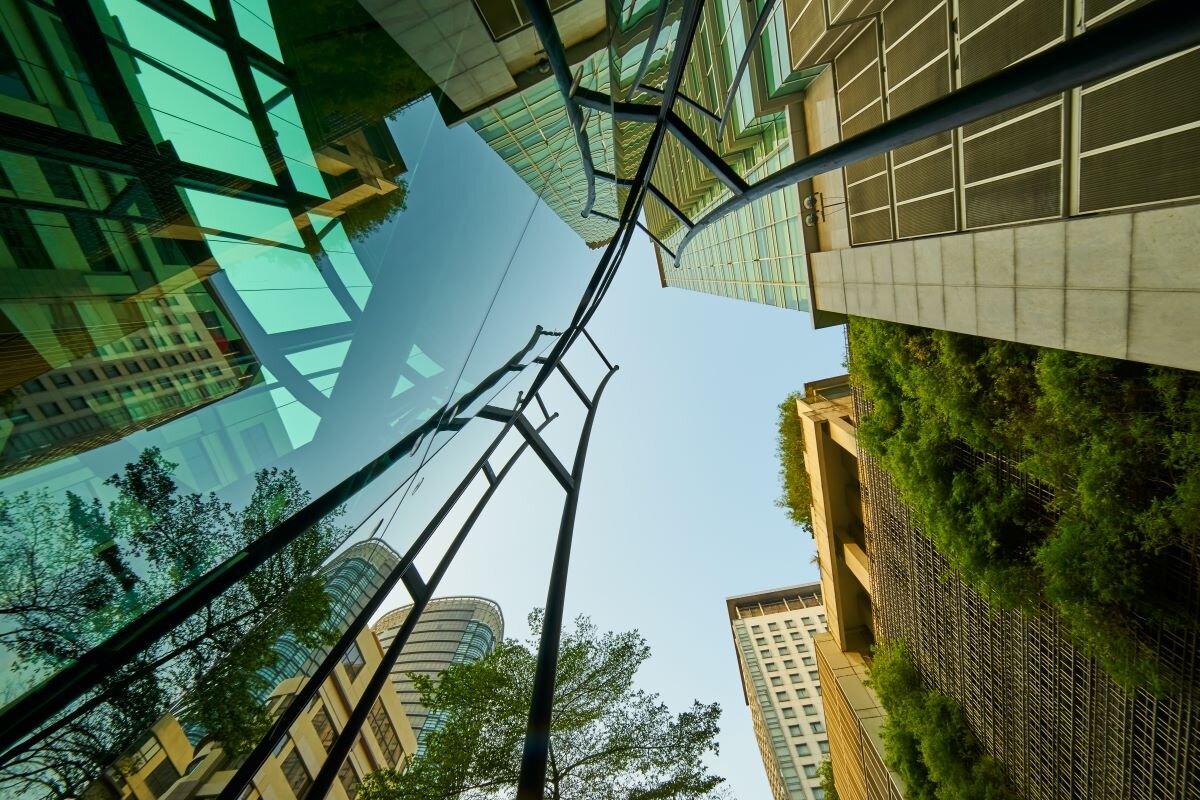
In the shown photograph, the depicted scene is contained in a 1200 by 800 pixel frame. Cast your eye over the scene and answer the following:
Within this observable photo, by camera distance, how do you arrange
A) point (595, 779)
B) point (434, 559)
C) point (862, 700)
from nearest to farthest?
point (434, 559) → point (595, 779) → point (862, 700)

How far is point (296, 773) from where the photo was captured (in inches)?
80.7

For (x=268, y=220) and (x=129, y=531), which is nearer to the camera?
(x=129, y=531)

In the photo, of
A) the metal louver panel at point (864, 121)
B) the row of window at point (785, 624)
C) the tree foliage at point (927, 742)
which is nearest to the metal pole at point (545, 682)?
the metal louver panel at point (864, 121)

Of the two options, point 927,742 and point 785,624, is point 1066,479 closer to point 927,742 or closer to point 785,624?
point 927,742

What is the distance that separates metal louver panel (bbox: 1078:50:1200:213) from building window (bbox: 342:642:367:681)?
9307 mm

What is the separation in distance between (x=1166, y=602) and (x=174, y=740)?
10.9 meters

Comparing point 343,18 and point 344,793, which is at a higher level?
point 343,18

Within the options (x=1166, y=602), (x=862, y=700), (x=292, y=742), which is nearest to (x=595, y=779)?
(x=862, y=700)

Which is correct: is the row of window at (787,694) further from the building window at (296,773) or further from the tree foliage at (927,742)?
the building window at (296,773)

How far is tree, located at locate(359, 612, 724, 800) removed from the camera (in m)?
11.5

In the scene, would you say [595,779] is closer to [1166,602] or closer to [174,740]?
[1166,602]

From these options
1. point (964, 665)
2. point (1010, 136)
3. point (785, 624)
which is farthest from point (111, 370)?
point (785, 624)

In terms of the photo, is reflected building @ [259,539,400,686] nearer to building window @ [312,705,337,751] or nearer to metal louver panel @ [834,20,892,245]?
building window @ [312,705,337,751]

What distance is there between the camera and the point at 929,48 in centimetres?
1002
